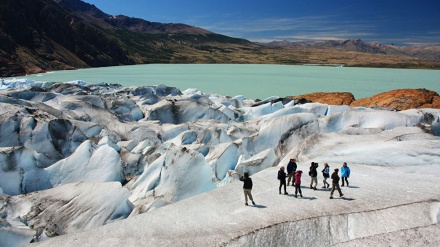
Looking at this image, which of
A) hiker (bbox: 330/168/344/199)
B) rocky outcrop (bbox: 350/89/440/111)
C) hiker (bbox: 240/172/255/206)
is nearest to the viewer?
hiker (bbox: 330/168/344/199)

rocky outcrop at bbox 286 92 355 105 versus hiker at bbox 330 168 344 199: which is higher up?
hiker at bbox 330 168 344 199

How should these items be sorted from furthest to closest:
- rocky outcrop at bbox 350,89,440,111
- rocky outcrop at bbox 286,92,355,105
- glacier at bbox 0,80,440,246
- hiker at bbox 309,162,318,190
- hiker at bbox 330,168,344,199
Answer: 1. rocky outcrop at bbox 286,92,355,105
2. rocky outcrop at bbox 350,89,440,111
3. hiker at bbox 309,162,318,190
4. hiker at bbox 330,168,344,199
5. glacier at bbox 0,80,440,246

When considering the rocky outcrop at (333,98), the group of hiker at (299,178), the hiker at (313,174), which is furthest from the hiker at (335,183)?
the rocky outcrop at (333,98)

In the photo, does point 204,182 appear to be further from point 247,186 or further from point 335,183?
point 335,183

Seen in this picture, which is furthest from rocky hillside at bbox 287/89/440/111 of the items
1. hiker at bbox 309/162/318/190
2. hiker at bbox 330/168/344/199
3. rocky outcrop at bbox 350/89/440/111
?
hiker at bbox 330/168/344/199

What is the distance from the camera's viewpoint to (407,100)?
31125mm

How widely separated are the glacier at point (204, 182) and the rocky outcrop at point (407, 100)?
837cm

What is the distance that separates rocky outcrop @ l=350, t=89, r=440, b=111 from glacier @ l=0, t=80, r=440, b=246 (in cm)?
837

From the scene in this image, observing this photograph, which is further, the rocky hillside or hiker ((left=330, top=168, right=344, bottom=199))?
the rocky hillside

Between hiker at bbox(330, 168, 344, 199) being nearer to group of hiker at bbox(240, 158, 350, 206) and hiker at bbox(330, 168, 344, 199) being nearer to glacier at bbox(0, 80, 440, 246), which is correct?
group of hiker at bbox(240, 158, 350, 206)

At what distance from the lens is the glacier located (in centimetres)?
889

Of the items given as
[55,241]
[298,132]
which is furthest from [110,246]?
[298,132]

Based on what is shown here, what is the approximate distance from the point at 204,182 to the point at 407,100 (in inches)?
956

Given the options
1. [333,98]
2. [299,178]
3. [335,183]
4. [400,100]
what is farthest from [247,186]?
[333,98]
